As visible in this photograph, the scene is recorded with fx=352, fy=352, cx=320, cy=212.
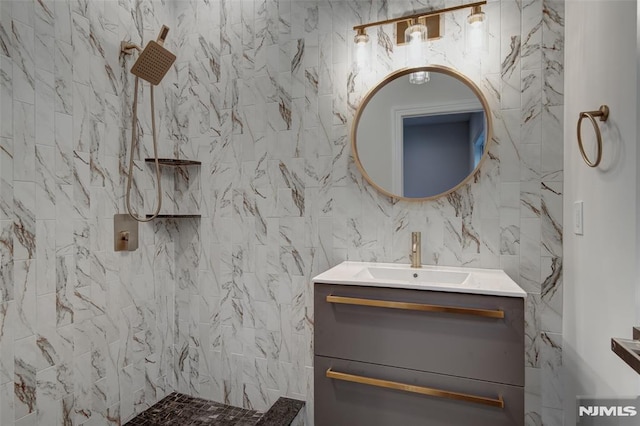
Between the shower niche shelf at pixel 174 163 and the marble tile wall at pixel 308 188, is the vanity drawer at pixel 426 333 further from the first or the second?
the shower niche shelf at pixel 174 163

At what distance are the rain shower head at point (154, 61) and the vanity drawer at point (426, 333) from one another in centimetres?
138

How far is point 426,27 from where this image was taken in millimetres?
1658

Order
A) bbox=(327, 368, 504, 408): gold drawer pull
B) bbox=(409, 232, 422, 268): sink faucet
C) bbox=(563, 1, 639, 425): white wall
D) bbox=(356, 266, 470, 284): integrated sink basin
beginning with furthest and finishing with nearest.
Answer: bbox=(409, 232, 422, 268): sink faucet < bbox=(356, 266, 470, 284): integrated sink basin < bbox=(327, 368, 504, 408): gold drawer pull < bbox=(563, 1, 639, 425): white wall

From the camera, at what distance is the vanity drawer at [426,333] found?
1.17 metres

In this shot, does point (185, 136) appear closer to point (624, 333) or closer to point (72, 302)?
point (72, 302)

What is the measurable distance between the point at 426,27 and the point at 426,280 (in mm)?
1180

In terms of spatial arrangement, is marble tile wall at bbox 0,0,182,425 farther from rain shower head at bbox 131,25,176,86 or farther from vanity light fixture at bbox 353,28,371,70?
vanity light fixture at bbox 353,28,371,70

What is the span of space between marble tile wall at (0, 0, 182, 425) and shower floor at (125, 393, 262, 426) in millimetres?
74

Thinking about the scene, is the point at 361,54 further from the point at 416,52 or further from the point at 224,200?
the point at 224,200

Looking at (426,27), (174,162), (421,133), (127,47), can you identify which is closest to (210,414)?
(174,162)

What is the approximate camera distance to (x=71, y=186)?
5.28ft

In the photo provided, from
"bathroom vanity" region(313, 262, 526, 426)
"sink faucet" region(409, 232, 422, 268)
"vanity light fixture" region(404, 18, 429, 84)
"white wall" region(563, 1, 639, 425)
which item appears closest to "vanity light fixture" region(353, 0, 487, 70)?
"vanity light fixture" region(404, 18, 429, 84)

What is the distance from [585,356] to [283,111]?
1.74 metres

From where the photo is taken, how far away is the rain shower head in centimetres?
171
